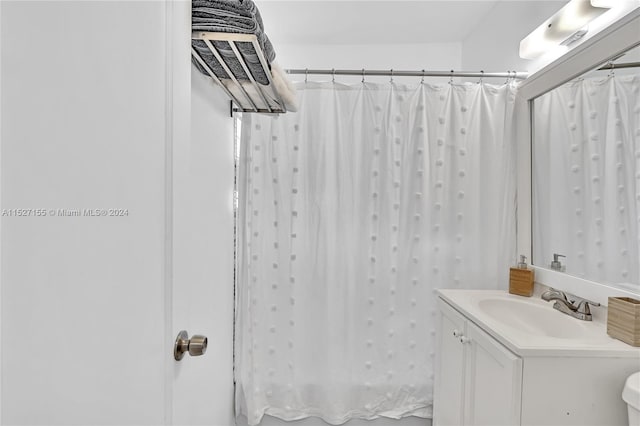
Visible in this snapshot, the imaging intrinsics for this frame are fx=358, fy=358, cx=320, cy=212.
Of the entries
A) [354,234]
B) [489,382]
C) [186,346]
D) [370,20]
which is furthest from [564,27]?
[186,346]

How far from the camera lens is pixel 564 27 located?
1.49 meters

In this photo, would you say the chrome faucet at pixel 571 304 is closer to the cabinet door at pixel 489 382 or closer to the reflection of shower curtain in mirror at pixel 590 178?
the reflection of shower curtain in mirror at pixel 590 178

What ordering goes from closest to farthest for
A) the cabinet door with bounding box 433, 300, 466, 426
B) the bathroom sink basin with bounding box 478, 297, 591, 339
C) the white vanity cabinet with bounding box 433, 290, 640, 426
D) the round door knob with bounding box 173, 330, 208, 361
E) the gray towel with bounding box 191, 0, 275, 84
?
the round door knob with bounding box 173, 330, 208, 361, the gray towel with bounding box 191, 0, 275, 84, the white vanity cabinet with bounding box 433, 290, 640, 426, the bathroom sink basin with bounding box 478, 297, 591, 339, the cabinet door with bounding box 433, 300, 466, 426

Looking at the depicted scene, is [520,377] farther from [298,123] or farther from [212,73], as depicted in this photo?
[298,123]

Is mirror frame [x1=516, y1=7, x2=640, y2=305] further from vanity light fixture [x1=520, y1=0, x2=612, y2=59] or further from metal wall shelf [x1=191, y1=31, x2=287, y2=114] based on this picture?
metal wall shelf [x1=191, y1=31, x2=287, y2=114]

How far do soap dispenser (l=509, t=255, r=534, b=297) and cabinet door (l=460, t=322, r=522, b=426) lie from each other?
0.46 metres

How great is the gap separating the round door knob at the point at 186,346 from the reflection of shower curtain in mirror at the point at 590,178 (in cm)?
139

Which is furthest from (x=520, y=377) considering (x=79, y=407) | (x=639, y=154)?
(x=79, y=407)

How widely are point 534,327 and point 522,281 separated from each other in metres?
0.28

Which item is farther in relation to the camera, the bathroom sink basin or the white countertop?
the bathroom sink basin

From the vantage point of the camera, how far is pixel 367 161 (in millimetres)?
2021

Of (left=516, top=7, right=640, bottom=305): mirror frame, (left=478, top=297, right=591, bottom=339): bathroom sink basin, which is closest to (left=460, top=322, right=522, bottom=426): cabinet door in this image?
(left=478, top=297, right=591, bottom=339): bathroom sink basin

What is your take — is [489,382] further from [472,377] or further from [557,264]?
[557,264]

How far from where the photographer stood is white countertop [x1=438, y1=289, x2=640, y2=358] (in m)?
1.05
